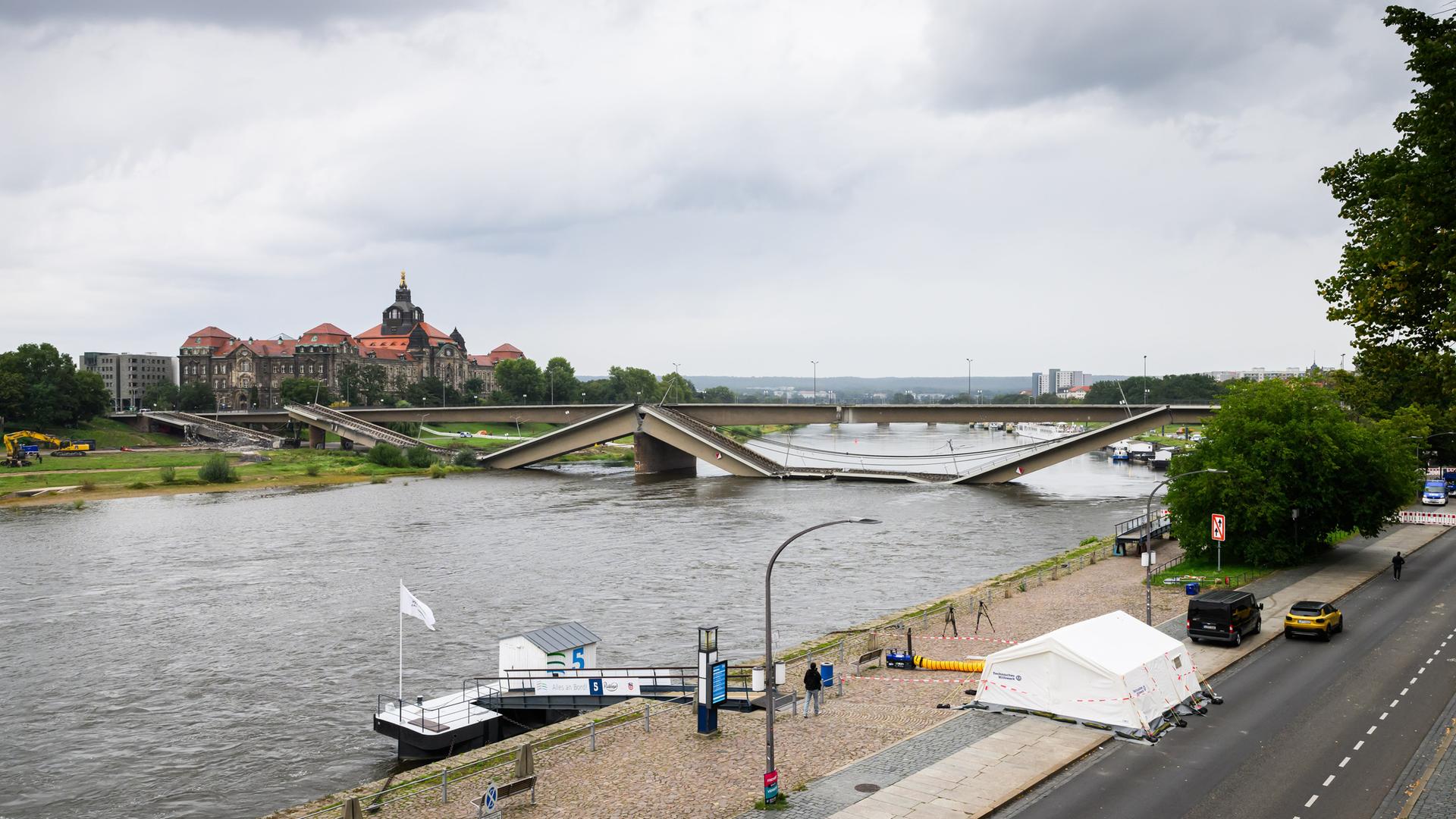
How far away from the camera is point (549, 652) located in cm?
3266

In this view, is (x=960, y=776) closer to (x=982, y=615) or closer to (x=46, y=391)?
(x=982, y=615)

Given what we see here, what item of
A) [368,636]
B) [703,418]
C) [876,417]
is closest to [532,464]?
[703,418]

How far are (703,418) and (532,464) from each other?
77.4 feet

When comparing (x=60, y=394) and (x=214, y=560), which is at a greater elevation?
(x=60, y=394)

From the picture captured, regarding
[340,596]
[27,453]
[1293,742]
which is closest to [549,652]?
[1293,742]

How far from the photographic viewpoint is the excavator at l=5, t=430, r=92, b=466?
11569 centimetres

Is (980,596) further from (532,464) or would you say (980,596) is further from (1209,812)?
(532,464)

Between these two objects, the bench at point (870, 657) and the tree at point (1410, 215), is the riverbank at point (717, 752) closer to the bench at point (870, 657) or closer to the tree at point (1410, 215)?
the bench at point (870, 657)

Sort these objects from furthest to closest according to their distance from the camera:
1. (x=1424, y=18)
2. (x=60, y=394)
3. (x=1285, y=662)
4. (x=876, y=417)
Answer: (x=60, y=394) → (x=876, y=417) → (x=1285, y=662) → (x=1424, y=18)

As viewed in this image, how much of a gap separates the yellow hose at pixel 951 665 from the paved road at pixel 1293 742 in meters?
6.75

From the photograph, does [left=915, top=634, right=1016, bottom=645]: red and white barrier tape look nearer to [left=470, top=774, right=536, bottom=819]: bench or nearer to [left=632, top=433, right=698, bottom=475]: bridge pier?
[left=470, top=774, right=536, bottom=819]: bench

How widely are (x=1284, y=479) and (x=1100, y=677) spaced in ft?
92.4

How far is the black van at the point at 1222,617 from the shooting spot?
109 ft

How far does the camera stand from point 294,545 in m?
66.7
